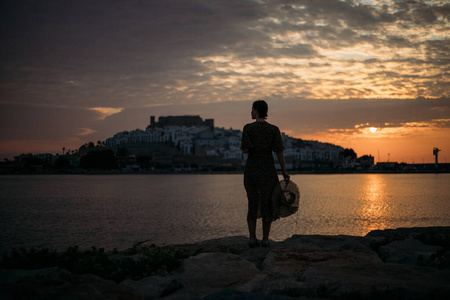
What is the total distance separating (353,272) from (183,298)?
5.21ft

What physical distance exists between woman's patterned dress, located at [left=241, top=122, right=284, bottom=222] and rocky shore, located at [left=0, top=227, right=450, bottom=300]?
637 mm

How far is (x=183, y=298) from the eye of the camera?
3.61 meters

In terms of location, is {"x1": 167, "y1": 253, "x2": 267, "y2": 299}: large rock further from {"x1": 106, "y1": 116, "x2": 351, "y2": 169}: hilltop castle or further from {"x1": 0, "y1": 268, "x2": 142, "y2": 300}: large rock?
{"x1": 106, "y1": 116, "x2": 351, "y2": 169}: hilltop castle

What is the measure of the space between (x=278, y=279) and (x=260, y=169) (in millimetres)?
2100

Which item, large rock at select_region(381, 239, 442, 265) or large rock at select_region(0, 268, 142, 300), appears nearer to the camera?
large rock at select_region(0, 268, 142, 300)

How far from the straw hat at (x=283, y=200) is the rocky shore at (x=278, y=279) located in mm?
614

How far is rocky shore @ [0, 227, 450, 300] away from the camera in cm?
325

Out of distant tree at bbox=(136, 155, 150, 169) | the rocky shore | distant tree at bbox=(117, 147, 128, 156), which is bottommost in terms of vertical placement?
the rocky shore

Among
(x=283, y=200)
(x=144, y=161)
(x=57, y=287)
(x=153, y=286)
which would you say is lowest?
(x=153, y=286)

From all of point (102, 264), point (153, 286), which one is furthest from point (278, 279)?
point (102, 264)

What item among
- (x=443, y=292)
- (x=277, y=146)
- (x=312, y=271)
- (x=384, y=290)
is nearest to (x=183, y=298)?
(x=312, y=271)

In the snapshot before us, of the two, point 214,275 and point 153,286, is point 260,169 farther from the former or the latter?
point 153,286

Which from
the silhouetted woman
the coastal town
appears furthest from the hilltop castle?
the silhouetted woman

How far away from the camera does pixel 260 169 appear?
5.87 meters
